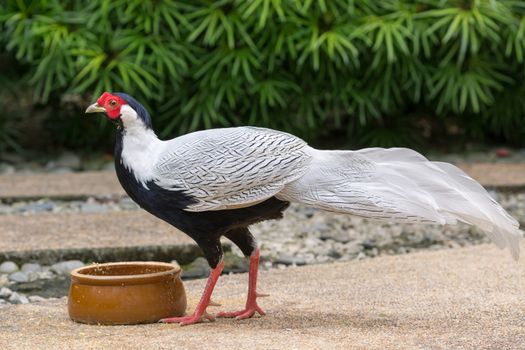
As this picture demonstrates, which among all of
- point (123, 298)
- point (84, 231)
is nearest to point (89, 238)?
point (84, 231)

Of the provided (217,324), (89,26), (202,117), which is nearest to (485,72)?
(202,117)

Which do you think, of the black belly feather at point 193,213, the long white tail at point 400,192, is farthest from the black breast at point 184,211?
the long white tail at point 400,192

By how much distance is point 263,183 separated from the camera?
3.29 meters

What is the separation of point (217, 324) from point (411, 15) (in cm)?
449

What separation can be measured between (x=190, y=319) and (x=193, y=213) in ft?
1.22

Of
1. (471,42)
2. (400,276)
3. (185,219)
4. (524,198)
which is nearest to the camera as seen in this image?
(185,219)

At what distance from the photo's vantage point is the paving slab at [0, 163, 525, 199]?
6.61m

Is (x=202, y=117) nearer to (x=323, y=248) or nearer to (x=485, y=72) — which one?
(x=485, y=72)

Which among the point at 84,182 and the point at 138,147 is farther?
the point at 84,182

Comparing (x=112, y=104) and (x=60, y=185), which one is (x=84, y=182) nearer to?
(x=60, y=185)

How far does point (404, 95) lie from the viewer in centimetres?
848

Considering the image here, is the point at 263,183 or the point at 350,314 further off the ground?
the point at 263,183

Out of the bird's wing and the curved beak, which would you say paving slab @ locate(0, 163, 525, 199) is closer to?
the curved beak

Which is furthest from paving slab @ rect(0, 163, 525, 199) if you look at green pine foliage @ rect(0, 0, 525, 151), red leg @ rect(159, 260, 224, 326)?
red leg @ rect(159, 260, 224, 326)
